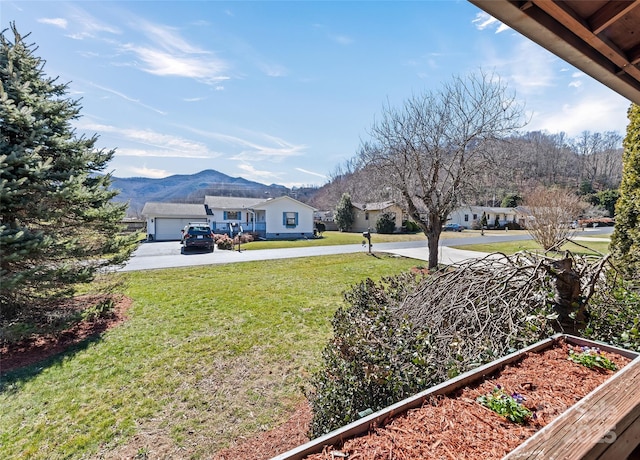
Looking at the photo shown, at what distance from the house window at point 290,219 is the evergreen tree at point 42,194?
767 inches

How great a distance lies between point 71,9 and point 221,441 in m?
6.77

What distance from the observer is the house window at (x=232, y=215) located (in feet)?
89.1

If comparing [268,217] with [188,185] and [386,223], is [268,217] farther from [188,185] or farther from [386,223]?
[188,185]

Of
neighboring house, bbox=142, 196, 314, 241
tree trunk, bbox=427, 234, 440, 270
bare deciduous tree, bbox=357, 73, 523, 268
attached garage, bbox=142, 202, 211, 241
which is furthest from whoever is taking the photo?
neighboring house, bbox=142, 196, 314, 241

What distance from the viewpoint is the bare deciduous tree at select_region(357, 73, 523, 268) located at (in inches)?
329

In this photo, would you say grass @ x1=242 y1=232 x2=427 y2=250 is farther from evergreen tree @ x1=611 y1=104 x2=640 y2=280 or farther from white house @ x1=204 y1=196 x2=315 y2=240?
evergreen tree @ x1=611 y1=104 x2=640 y2=280

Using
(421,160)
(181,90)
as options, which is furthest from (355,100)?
(181,90)

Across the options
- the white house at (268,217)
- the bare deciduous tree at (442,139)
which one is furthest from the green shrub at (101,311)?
the white house at (268,217)

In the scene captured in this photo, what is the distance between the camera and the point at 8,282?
4.01 m

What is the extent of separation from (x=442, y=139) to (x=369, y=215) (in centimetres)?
2372

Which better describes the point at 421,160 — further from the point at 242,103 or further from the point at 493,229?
the point at 493,229

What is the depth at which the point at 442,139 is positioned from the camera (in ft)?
28.4

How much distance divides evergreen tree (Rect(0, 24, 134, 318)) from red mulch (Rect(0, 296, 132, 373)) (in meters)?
0.59

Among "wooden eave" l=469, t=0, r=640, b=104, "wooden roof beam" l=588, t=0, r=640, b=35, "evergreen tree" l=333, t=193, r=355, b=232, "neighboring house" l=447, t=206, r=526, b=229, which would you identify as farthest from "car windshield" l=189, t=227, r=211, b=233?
"neighboring house" l=447, t=206, r=526, b=229
